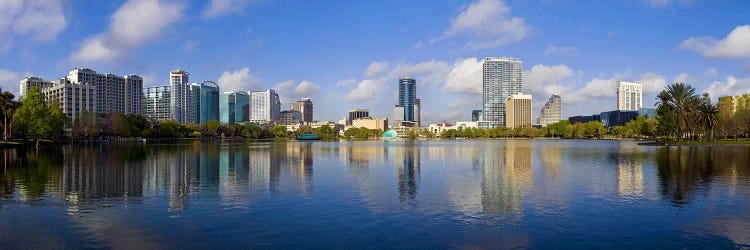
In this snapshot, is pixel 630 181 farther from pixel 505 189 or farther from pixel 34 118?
pixel 34 118

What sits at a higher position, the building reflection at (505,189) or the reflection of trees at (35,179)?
the reflection of trees at (35,179)

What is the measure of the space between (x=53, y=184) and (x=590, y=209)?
103ft

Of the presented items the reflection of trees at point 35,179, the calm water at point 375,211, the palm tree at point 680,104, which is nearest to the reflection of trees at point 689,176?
the calm water at point 375,211

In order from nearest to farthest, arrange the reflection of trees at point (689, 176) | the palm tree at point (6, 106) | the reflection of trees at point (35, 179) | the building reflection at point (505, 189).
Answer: the building reflection at point (505, 189) < the reflection of trees at point (689, 176) < the reflection of trees at point (35, 179) < the palm tree at point (6, 106)

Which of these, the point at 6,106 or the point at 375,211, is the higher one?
the point at 6,106

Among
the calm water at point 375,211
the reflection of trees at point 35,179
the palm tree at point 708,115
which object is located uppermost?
the palm tree at point 708,115

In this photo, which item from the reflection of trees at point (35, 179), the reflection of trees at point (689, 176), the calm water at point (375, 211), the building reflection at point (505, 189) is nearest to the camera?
the calm water at point (375, 211)

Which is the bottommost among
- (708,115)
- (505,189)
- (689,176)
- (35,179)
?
(505,189)

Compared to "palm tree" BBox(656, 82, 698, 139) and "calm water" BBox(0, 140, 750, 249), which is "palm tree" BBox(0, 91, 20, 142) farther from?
"palm tree" BBox(656, 82, 698, 139)

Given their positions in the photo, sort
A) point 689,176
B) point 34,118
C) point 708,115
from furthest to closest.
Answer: point 34,118, point 708,115, point 689,176

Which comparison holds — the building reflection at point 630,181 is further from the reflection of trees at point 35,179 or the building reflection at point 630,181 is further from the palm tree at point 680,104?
the palm tree at point 680,104

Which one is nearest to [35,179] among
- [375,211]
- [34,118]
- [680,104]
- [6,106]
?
[375,211]

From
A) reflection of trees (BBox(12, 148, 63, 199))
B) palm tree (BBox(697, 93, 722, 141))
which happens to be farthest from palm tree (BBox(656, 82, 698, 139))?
reflection of trees (BBox(12, 148, 63, 199))

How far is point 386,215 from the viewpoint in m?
22.1
